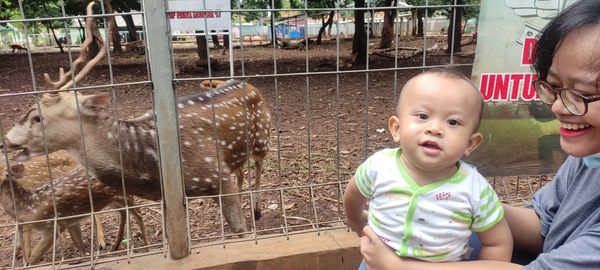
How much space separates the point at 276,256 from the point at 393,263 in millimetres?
1069

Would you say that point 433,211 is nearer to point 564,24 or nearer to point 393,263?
point 393,263

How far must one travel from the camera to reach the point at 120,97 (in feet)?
30.2

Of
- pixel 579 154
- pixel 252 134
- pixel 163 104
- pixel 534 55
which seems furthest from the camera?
pixel 252 134

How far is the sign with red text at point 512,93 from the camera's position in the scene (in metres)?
2.39

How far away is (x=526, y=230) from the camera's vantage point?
181cm

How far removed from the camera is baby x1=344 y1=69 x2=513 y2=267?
1473 mm

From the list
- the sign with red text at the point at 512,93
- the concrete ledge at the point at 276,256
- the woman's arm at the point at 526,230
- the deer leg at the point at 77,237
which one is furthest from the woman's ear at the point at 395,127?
the deer leg at the point at 77,237

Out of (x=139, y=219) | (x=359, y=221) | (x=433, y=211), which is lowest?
(x=139, y=219)

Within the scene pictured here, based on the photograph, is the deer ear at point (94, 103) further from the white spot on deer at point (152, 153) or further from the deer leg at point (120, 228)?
the deer leg at point (120, 228)

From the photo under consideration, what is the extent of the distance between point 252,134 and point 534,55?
3.20 metres

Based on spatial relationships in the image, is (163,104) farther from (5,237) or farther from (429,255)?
(5,237)

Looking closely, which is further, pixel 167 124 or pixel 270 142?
pixel 270 142

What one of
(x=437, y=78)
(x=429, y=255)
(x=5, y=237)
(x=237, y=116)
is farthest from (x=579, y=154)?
(x=5, y=237)

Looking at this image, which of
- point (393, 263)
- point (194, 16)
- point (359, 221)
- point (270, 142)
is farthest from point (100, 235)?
point (393, 263)
